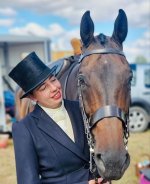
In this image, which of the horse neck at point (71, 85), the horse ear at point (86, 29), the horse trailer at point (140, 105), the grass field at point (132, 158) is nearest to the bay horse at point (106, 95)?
the horse ear at point (86, 29)

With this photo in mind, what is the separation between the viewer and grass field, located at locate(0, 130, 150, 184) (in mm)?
5301

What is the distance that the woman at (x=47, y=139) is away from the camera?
2.05m

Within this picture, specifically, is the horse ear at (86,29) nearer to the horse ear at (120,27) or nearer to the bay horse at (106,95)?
the bay horse at (106,95)

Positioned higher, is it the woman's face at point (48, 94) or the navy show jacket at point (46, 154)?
the woman's face at point (48, 94)

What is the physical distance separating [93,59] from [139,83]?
20.9 ft

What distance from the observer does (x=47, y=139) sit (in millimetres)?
2098

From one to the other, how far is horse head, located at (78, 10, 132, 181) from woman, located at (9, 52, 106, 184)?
17cm

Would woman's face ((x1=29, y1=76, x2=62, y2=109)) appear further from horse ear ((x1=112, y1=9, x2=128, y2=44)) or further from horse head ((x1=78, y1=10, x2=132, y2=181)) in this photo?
horse ear ((x1=112, y1=9, x2=128, y2=44))

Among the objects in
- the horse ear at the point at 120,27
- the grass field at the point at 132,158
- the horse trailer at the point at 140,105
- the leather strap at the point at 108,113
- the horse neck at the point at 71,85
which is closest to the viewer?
the leather strap at the point at 108,113

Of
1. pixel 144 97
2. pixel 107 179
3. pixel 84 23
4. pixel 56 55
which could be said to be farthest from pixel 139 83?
pixel 56 55

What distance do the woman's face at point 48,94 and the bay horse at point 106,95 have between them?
19cm

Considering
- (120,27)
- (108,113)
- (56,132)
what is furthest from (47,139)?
(120,27)

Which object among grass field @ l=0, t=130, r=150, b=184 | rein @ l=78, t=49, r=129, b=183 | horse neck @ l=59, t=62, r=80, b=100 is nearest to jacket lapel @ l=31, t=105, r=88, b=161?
rein @ l=78, t=49, r=129, b=183

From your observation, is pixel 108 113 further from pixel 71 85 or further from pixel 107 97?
pixel 71 85
